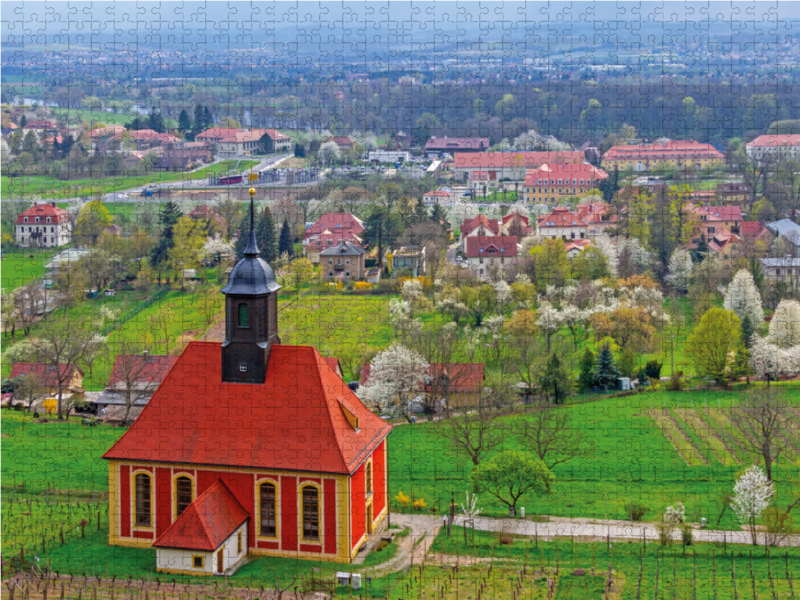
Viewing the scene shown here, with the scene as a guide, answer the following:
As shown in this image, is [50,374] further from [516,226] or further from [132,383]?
[516,226]

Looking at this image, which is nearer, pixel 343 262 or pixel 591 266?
pixel 343 262

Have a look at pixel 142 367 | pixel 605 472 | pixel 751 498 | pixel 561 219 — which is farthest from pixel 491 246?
pixel 751 498

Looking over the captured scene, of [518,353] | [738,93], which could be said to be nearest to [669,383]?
[518,353]

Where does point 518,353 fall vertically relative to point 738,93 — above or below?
below

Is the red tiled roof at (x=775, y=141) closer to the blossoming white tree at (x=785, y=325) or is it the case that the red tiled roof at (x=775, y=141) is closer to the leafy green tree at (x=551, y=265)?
the leafy green tree at (x=551, y=265)

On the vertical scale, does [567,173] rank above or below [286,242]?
above

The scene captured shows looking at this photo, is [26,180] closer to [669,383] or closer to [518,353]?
[518,353]

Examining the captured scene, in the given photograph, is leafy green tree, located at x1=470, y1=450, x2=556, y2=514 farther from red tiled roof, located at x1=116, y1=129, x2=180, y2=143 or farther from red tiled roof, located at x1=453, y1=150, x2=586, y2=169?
red tiled roof, located at x1=116, y1=129, x2=180, y2=143
